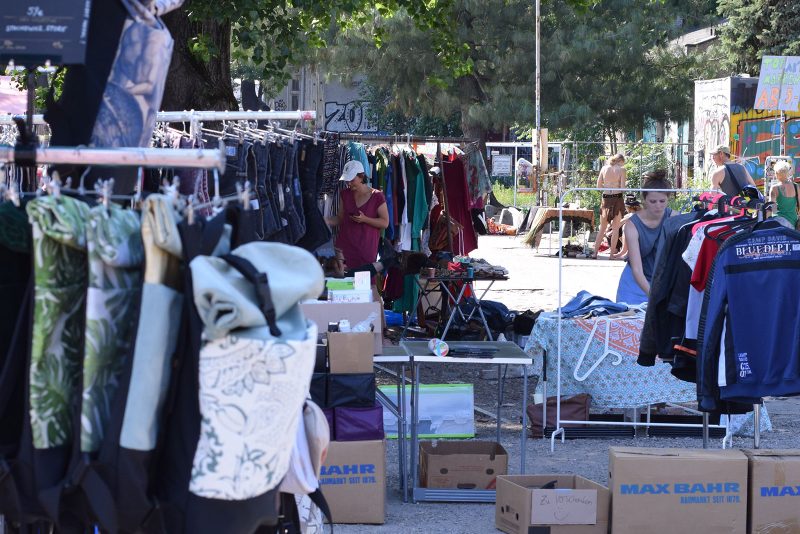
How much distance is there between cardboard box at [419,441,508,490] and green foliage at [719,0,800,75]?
74.8ft

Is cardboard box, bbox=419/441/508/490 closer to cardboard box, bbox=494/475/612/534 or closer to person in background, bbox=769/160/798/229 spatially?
cardboard box, bbox=494/475/612/534

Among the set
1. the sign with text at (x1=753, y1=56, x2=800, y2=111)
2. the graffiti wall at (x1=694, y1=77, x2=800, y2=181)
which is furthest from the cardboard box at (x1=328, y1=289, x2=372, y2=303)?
the graffiti wall at (x1=694, y1=77, x2=800, y2=181)

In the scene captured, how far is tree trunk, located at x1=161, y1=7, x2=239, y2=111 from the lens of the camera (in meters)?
9.88

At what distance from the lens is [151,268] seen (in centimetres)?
237

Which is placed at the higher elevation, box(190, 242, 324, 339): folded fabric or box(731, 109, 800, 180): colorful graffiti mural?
box(731, 109, 800, 180): colorful graffiti mural

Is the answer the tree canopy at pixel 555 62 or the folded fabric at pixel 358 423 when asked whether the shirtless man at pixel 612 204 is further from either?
the folded fabric at pixel 358 423

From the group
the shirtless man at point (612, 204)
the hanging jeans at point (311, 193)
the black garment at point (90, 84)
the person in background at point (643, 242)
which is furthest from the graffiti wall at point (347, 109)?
the black garment at point (90, 84)

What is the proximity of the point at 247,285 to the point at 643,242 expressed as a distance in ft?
21.8

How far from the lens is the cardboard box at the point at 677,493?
5578mm

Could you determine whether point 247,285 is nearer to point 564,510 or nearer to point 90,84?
point 90,84

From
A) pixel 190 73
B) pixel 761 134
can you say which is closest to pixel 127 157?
pixel 190 73

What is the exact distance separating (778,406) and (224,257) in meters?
7.68

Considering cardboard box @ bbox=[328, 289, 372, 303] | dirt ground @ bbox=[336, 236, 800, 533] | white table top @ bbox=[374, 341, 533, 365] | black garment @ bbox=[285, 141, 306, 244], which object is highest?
black garment @ bbox=[285, 141, 306, 244]

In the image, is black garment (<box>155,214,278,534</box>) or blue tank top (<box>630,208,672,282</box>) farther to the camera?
blue tank top (<box>630,208,672,282</box>)
